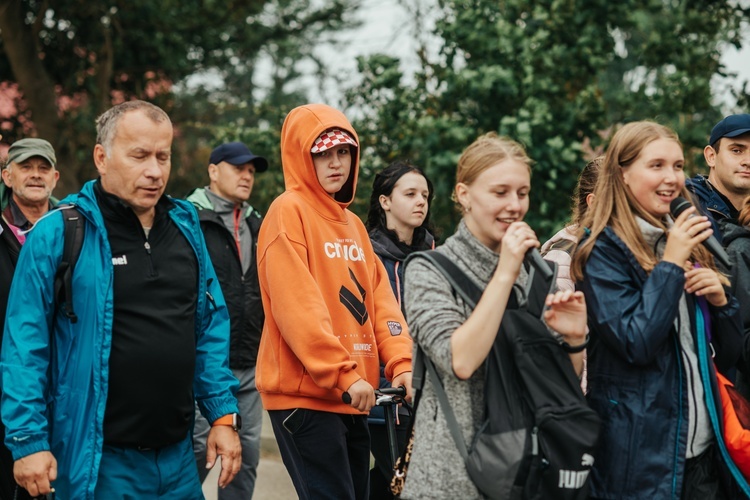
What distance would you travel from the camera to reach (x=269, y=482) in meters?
7.81

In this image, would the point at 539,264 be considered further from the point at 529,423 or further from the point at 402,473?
the point at 402,473

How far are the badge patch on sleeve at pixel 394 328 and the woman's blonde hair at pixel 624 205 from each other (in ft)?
4.03

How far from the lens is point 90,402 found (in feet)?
11.9

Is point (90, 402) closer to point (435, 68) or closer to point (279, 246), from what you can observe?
point (279, 246)

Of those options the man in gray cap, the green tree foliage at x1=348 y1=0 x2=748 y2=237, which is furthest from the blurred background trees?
the man in gray cap

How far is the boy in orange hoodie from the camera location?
4.11 meters

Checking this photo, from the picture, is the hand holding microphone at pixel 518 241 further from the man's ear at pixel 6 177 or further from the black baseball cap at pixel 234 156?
the black baseball cap at pixel 234 156

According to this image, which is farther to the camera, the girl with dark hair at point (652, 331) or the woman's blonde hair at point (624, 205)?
the woman's blonde hair at point (624, 205)

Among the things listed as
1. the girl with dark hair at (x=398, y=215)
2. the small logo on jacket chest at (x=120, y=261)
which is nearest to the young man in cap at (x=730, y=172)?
the girl with dark hair at (x=398, y=215)

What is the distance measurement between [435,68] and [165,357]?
5.66 metres

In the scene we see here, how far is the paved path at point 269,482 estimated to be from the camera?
7.43 metres

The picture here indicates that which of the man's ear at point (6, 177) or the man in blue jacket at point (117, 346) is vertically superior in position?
the man's ear at point (6, 177)

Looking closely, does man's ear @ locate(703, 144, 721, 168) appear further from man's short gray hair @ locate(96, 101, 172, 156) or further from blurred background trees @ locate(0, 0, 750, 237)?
man's short gray hair @ locate(96, 101, 172, 156)

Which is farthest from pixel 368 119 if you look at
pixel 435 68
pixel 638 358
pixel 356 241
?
pixel 638 358
